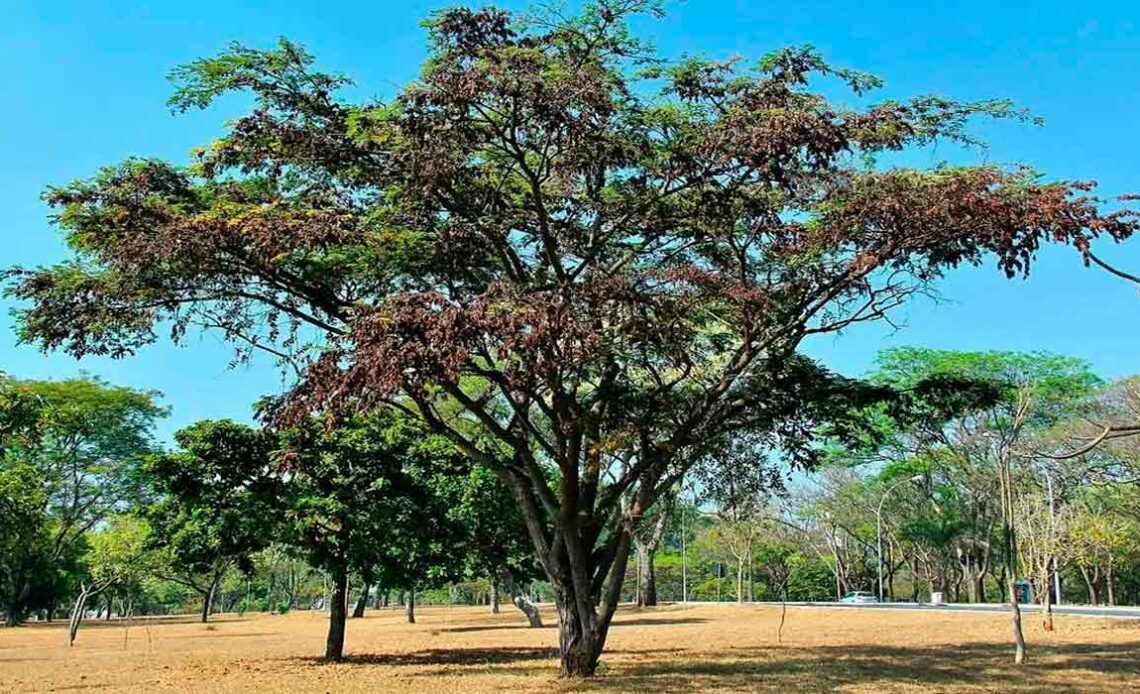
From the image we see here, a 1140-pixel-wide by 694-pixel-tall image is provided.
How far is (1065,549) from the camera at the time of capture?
1151 inches

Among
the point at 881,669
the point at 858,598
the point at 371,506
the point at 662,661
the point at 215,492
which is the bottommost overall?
the point at 858,598

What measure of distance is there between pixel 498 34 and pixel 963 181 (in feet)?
18.1

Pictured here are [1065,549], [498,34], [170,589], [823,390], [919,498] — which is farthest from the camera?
[170,589]

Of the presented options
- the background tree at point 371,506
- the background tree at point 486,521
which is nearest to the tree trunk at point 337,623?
the background tree at point 371,506

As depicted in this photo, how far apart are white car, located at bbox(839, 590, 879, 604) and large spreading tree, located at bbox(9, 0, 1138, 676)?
36.5 metres

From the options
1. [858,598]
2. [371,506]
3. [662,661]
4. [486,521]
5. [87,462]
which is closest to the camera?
[662,661]

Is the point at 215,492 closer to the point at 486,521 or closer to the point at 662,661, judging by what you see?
the point at 486,521

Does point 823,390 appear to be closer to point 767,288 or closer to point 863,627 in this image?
point 767,288

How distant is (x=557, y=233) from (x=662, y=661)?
858 cm

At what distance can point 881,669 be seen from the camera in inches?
613

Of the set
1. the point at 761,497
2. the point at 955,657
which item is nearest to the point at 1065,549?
the point at 955,657

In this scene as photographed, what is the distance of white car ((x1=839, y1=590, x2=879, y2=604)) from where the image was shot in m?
A: 48.0

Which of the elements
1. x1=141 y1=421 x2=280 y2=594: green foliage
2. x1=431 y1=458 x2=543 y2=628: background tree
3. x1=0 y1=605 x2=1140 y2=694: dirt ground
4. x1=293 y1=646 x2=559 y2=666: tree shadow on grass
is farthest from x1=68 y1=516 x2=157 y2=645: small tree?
x1=431 y1=458 x2=543 y2=628: background tree

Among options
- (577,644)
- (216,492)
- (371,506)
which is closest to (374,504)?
(371,506)
